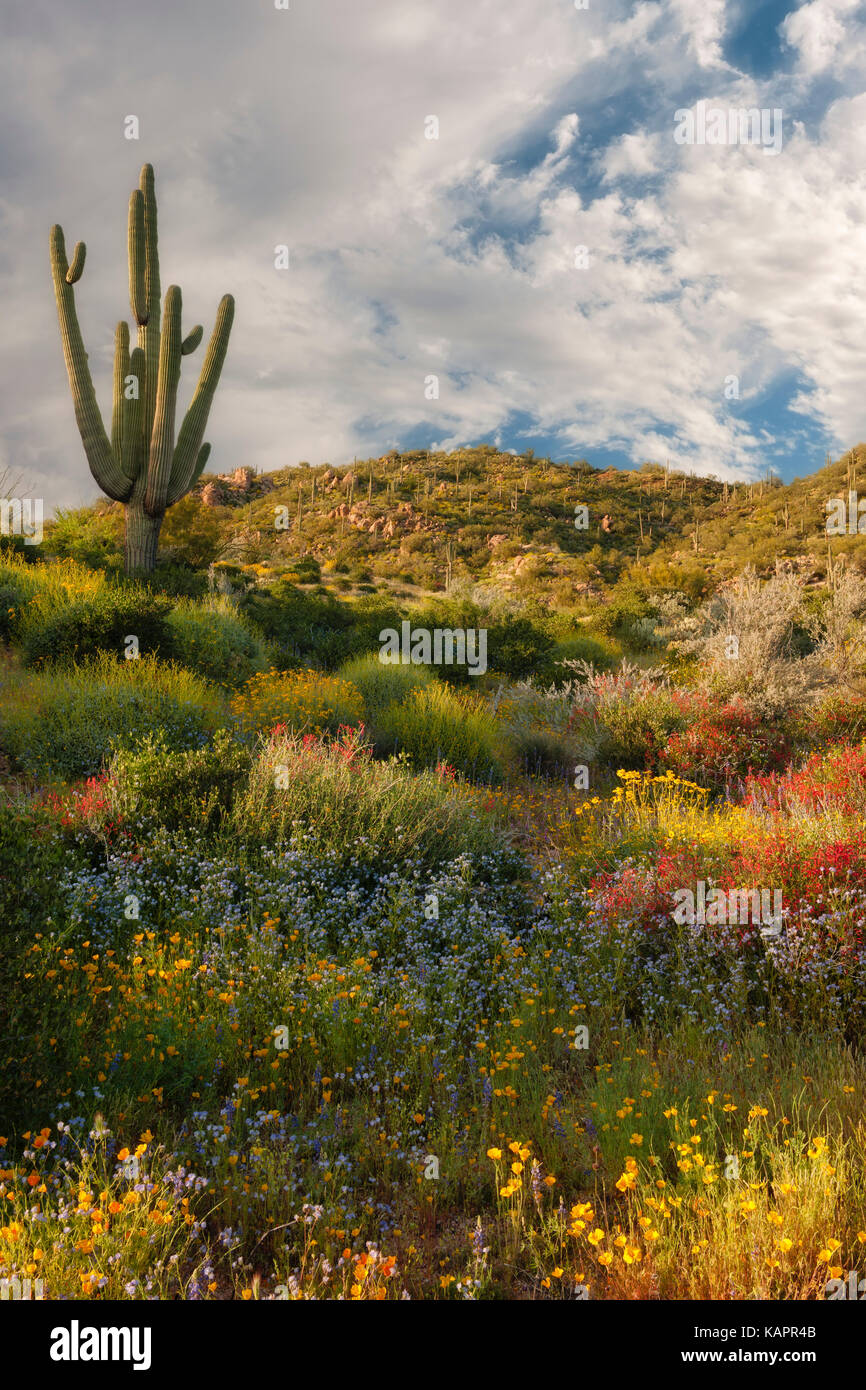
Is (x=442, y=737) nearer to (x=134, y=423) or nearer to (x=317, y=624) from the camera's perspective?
(x=317, y=624)

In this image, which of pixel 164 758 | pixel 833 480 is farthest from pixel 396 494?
pixel 164 758

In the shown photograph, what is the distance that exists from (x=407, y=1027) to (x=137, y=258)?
53.8 ft

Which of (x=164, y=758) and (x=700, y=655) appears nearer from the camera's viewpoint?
(x=164, y=758)

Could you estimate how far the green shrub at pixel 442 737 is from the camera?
9.72 metres

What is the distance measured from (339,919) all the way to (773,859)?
306 centimetres

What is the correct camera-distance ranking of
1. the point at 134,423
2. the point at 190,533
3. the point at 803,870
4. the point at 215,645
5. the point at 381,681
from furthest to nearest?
the point at 190,533
the point at 134,423
the point at 215,645
the point at 381,681
the point at 803,870

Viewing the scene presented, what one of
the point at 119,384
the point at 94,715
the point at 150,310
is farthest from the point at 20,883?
the point at 150,310

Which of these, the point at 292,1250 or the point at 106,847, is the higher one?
the point at 106,847

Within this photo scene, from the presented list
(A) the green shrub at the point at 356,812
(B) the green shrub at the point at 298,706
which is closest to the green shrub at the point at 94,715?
(B) the green shrub at the point at 298,706

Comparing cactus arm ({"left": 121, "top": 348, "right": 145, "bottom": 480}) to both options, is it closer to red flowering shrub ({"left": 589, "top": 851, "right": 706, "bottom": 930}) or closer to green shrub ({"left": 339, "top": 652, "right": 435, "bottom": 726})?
green shrub ({"left": 339, "top": 652, "right": 435, "bottom": 726})

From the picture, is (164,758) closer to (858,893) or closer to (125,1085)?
(125,1085)

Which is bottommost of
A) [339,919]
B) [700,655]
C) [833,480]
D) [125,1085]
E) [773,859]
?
[125,1085]

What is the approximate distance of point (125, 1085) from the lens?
330 cm

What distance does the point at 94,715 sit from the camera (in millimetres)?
8508
